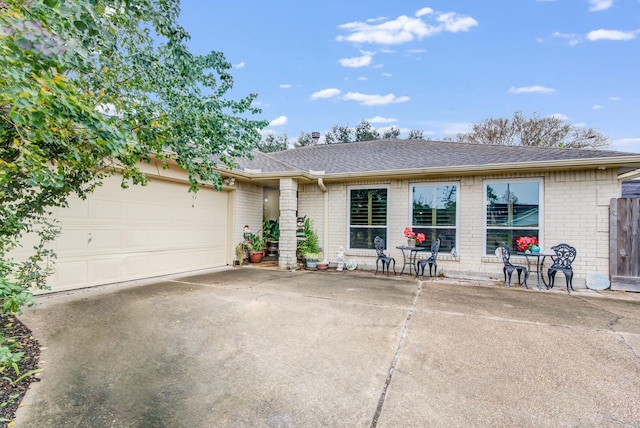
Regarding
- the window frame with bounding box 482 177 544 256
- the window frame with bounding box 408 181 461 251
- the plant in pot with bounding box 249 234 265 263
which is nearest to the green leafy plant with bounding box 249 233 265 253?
the plant in pot with bounding box 249 234 265 263

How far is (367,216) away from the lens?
8.06m

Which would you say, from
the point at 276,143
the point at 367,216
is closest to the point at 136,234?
the point at 367,216

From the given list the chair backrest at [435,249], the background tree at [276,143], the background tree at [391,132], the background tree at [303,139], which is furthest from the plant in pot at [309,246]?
the background tree at [276,143]

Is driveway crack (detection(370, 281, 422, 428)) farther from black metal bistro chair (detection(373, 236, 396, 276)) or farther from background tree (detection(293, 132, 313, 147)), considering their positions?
background tree (detection(293, 132, 313, 147))

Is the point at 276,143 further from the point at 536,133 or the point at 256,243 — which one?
the point at 536,133

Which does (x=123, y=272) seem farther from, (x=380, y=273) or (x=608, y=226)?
(x=608, y=226)

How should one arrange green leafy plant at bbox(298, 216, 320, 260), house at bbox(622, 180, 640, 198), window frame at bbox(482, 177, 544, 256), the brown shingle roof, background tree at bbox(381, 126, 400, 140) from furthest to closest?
background tree at bbox(381, 126, 400, 140) < house at bbox(622, 180, 640, 198) < green leafy plant at bbox(298, 216, 320, 260) < window frame at bbox(482, 177, 544, 256) < the brown shingle roof

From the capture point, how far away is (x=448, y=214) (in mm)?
7258

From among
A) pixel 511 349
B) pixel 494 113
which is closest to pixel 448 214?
pixel 511 349

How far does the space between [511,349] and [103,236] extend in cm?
656

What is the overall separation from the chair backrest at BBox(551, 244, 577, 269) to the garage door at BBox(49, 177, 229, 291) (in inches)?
284

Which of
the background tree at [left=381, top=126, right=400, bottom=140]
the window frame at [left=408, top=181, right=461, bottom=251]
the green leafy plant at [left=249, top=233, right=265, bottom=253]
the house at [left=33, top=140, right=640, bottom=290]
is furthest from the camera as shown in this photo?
the background tree at [left=381, top=126, right=400, bottom=140]

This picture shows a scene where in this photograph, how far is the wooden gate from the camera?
5895 mm

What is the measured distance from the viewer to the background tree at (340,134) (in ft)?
76.3
